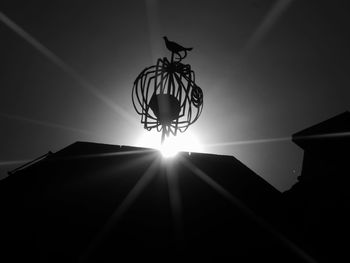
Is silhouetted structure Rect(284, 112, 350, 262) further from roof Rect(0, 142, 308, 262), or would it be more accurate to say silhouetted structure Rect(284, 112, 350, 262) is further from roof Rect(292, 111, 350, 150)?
roof Rect(0, 142, 308, 262)

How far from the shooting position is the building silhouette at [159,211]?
8.25 ft

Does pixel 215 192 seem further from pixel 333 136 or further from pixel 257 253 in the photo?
pixel 333 136

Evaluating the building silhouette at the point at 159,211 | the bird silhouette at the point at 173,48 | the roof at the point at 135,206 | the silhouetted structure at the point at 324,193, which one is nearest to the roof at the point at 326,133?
the silhouetted structure at the point at 324,193

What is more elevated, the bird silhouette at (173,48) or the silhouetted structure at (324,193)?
the bird silhouette at (173,48)

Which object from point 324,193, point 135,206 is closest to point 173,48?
point 135,206

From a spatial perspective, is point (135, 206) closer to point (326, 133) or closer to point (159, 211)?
point (159, 211)

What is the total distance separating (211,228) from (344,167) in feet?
10.3

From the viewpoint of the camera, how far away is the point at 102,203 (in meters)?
3.00

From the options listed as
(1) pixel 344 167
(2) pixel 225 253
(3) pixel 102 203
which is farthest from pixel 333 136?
(3) pixel 102 203

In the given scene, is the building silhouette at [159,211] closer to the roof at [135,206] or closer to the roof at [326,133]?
the roof at [135,206]

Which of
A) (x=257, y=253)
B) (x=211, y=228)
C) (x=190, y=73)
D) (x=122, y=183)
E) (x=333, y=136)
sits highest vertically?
(x=190, y=73)

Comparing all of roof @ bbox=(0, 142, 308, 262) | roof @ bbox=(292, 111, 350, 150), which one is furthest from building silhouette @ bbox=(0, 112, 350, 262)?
roof @ bbox=(292, 111, 350, 150)

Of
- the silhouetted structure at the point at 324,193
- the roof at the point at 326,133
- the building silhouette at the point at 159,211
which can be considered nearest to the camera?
the building silhouette at the point at 159,211

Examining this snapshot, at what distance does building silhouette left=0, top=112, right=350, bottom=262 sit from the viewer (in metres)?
2.51
